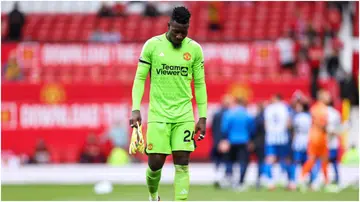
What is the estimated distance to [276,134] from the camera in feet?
68.2

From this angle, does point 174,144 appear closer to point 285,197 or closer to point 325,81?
point 285,197

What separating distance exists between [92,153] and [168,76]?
14.8m

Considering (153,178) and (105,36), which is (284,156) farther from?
(105,36)

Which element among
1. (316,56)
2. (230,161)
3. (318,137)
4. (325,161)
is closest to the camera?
(318,137)

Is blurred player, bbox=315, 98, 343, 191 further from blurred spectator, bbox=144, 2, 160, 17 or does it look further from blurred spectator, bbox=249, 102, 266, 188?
blurred spectator, bbox=144, 2, 160, 17

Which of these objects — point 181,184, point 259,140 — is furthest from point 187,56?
point 259,140

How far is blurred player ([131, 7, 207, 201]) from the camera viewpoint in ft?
37.9

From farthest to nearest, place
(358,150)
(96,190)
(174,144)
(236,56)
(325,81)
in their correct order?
(236,56) → (325,81) → (358,150) → (96,190) → (174,144)

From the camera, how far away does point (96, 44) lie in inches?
1121

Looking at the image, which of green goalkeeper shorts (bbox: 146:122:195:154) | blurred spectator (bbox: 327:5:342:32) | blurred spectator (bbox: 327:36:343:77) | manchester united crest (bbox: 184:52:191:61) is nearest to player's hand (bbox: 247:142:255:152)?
blurred spectator (bbox: 327:36:343:77)

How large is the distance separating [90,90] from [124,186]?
5.20 m

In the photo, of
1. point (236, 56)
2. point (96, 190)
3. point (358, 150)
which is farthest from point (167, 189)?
point (236, 56)

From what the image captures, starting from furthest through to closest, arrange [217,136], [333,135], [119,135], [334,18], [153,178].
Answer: [334,18] < [119,135] < [217,136] < [333,135] < [153,178]

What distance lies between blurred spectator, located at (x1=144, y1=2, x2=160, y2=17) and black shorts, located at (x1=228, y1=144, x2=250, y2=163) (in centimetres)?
1029
